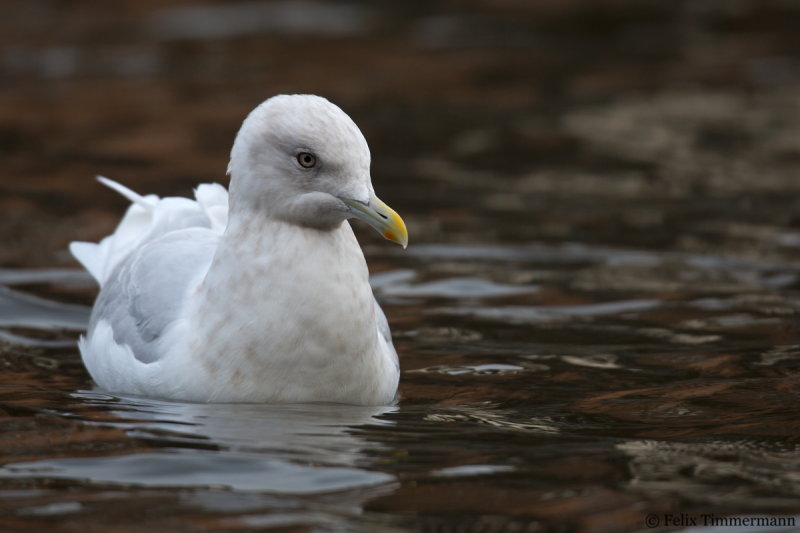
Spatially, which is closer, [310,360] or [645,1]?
[310,360]

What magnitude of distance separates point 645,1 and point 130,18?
6271 mm

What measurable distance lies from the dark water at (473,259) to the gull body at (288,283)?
0.44ft

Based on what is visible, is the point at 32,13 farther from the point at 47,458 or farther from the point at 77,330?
the point at 47,458

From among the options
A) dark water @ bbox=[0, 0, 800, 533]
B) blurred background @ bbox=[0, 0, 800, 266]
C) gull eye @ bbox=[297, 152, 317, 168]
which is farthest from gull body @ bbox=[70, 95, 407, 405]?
blurred background @ bbox=[0, 0, 800, 266]

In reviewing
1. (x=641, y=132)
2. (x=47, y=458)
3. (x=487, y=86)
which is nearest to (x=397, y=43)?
(x=487, y=86)

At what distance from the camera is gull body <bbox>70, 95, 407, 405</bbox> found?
5078mm

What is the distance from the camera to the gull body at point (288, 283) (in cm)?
508

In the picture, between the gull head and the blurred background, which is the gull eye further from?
the blurred background

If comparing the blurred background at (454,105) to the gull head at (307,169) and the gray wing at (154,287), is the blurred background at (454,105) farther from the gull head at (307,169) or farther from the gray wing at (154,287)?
the gull head at (307,169)

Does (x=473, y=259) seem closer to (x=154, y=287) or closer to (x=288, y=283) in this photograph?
(x=154, y=287)

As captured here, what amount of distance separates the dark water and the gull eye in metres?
0.93

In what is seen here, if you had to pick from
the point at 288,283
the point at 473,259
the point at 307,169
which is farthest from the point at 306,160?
the point at 473,259

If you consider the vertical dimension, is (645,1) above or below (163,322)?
above

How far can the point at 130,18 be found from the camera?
16438mm
